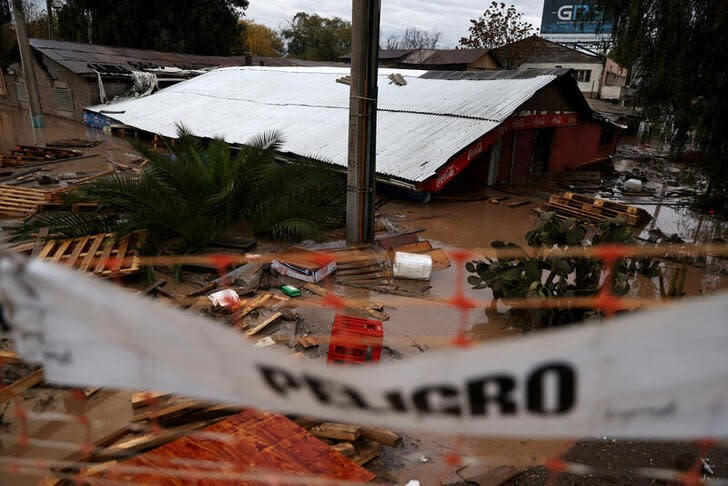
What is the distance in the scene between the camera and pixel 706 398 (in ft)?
5.26

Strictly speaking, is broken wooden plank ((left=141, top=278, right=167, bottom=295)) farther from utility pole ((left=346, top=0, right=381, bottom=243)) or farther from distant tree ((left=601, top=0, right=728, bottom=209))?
distant tree ((left=601, top=0, right=728, bottom=209))

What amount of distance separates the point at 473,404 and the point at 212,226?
25.3ft

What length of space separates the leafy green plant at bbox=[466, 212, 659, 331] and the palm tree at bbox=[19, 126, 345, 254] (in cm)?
363

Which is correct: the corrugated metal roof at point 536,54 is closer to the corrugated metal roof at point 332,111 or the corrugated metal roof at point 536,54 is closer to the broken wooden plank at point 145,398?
the corrugated metal roof at point 332,111

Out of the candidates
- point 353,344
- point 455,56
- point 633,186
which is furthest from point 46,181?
point 455,56

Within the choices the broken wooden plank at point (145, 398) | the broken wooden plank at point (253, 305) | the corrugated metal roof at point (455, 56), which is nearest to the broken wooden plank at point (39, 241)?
the broken wooden plank at point (253, 305)

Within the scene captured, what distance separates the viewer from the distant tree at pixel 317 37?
5959cm

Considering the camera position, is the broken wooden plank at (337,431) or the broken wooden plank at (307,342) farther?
the broken wooden plank at (307,342)

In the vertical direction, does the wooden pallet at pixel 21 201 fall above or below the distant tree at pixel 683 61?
below

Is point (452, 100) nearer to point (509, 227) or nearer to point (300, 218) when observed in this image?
point (509, 227)

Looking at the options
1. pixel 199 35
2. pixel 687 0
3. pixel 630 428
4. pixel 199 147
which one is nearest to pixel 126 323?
pixel 630 428

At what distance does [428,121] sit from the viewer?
602 inches

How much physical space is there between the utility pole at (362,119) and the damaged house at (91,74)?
21.9 meters

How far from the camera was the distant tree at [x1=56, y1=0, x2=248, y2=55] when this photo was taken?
3562 cm
